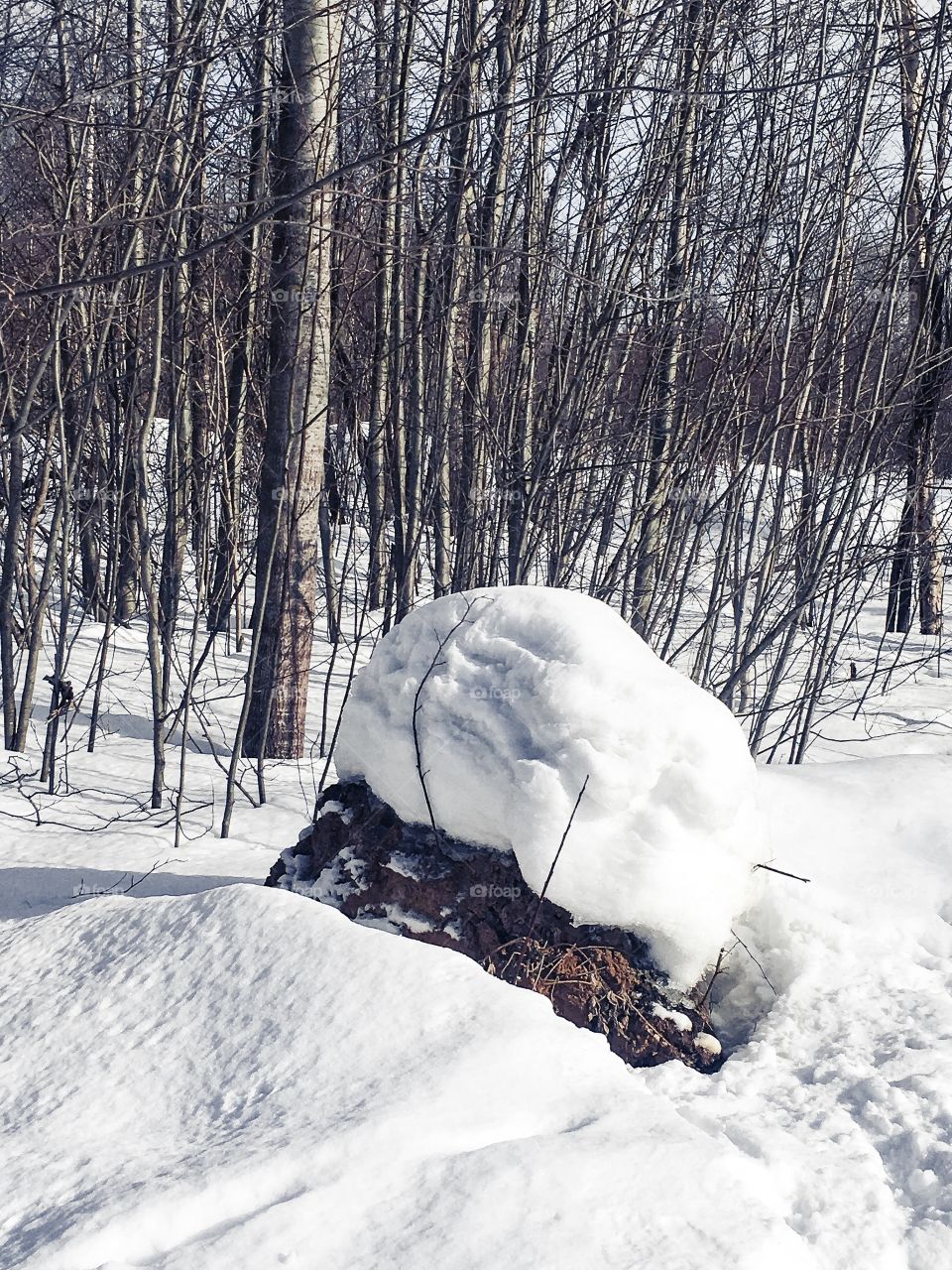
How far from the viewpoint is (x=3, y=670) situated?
5.22 meters

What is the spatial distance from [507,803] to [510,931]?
1.10 ft

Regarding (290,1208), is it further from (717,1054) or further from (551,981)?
(717,1054)

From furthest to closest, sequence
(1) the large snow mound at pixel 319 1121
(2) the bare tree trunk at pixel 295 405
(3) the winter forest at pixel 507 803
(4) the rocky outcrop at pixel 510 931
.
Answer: (2) the bare tree trunk at pixel 295 405, (4) the rocky outcrop at pixel 510 931, (3) the winter forest at pixel 507 803, (1) the large snow mound at pixel 319 1121

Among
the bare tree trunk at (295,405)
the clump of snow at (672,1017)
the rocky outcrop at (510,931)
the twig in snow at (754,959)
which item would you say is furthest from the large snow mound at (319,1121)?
the bare tree trunk at (295,405)

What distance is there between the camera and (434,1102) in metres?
1.78

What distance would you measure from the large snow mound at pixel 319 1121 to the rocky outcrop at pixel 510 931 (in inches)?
17.9

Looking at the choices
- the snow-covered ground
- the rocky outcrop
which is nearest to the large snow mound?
the snow-covered ground

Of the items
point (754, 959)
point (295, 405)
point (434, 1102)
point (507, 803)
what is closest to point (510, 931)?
point (507, 803)

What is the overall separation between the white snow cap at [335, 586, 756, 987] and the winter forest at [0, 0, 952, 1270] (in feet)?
0.04

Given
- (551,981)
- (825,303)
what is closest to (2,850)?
(551,981)

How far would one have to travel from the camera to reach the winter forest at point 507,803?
168 centimetres

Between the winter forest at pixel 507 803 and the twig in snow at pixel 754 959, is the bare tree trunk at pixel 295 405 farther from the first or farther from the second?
the twig in snow at pixel 754 959

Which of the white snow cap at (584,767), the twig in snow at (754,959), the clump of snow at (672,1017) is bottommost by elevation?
the clump of snow at (672,1017)

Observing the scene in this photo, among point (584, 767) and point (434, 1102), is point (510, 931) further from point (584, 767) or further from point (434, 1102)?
point (434, 1102)
